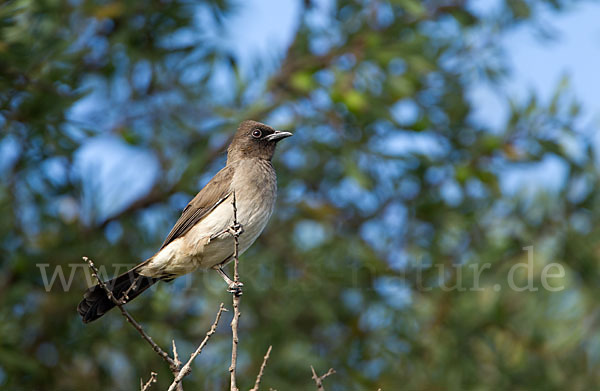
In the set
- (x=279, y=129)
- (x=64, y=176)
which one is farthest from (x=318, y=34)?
(x=64, y=176)

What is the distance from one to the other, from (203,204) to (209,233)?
337 mm

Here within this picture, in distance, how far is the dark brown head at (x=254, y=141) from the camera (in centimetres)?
566

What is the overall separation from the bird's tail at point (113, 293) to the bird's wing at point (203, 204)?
0.92ft

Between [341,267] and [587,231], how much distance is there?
232cm

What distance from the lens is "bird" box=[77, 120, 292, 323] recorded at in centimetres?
485

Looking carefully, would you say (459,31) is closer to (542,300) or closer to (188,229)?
(542,300)

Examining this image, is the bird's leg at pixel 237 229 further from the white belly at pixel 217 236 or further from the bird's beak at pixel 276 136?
the bird's beak at pixel 276 136

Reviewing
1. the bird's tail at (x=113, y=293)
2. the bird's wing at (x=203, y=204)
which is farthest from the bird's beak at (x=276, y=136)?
the bird's tail at (x=113, y=293)

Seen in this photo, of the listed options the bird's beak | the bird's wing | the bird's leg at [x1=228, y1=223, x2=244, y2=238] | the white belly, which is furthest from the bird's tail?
the bird's beak

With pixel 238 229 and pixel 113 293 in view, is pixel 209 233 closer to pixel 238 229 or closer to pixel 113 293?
pixel 238 229

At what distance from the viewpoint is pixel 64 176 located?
20.0 feet

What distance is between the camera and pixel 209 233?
16.2ft

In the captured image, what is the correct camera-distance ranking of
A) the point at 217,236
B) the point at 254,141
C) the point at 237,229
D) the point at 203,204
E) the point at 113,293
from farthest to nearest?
1. the point at 254,141
2. the point at 203,204
3. the point at 113,293
4. the point at 217,236
5. the point at 237,229

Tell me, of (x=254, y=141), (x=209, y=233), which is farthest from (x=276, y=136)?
(x=209, y=233)
